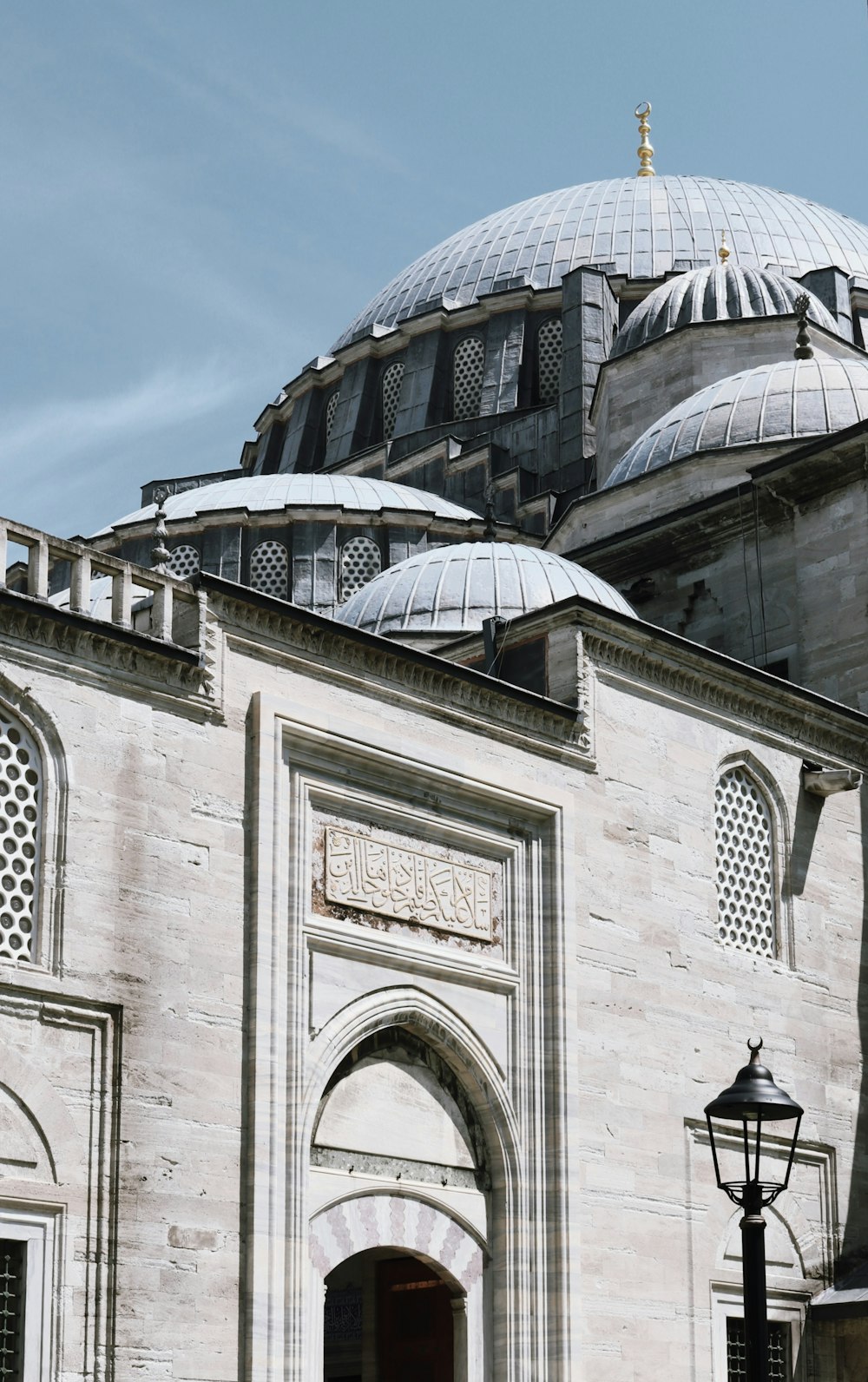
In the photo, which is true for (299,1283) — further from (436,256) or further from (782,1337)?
(436,256)

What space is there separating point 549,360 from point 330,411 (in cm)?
419

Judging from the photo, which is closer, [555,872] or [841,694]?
[555,872]

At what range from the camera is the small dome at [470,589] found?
55.4 feet

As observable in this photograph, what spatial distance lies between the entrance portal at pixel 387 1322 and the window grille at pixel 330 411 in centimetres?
1839

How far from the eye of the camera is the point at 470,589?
56.4 ft

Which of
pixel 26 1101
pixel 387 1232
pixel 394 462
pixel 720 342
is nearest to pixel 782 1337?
pixel 387 1232

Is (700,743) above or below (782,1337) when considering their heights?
above

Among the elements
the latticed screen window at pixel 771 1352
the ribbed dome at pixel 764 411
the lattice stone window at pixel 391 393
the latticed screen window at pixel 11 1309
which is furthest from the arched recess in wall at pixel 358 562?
the latticed screen window at pixel 11 1309

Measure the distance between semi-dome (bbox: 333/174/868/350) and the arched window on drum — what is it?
15582 mm

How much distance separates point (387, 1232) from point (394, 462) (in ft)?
57.6

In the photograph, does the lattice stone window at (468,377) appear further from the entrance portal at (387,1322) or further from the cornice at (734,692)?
the entrance portal at (387,1322)

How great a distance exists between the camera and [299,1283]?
35.9 feet

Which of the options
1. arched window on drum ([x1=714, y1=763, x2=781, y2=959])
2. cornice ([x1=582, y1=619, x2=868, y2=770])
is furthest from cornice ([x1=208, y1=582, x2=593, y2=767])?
arched window on drum ([x1=714, y1=763, x2=781, y2=959])

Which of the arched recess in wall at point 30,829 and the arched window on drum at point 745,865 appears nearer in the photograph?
the arched recess in wall at point 30,829
